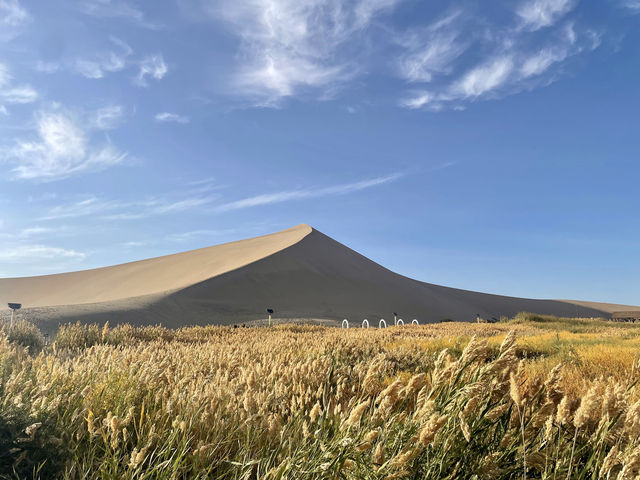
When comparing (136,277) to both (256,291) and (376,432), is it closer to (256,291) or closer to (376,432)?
(256,291)

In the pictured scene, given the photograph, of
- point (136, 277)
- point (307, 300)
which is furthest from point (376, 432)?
point (136, 277)

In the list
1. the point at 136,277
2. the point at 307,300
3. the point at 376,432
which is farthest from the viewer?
the point at 136,277

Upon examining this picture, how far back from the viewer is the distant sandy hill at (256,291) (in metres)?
36.8

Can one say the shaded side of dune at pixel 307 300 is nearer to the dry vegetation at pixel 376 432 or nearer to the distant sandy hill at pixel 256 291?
the distant sandy hill at pixel 256 291

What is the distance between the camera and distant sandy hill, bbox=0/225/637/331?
3684 centimetres

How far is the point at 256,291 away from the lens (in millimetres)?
50188

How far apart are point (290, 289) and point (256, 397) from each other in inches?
1969

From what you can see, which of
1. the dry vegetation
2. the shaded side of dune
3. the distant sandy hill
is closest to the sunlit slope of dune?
the distant sandy hill

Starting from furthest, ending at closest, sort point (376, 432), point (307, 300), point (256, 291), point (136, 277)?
point (136, 277)
point (307, 300)
point (256, 291)
point (376, 432)

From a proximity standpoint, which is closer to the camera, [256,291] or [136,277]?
[256,291]

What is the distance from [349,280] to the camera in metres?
61.4

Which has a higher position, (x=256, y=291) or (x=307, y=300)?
(x=256, y=291)

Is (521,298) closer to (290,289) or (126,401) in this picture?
(290,289)

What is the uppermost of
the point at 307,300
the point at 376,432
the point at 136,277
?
the point at 136,277
